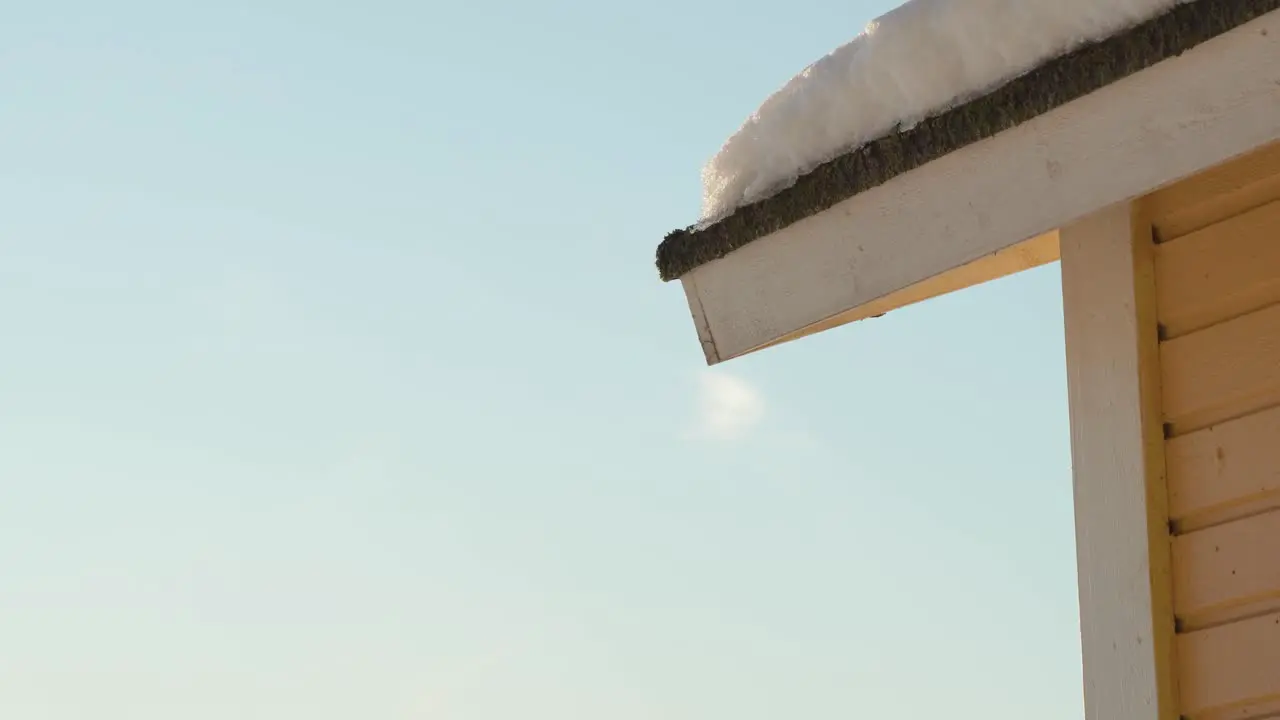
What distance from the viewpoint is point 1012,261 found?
2.36m

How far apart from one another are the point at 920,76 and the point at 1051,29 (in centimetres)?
17

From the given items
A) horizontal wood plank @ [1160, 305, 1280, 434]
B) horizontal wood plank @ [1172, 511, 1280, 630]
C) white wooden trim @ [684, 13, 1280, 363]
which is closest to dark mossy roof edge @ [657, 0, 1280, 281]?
white wooden trim @ [684, 13, 1280, 363]

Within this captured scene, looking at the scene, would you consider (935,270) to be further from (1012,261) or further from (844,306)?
(1012,261)

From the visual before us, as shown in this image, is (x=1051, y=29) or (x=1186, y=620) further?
(x=1186, y=620)

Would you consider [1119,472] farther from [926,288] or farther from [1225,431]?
[926,288]

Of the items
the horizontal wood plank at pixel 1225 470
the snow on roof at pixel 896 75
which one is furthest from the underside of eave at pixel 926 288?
the horizontal wood plank at pixel 1225 470

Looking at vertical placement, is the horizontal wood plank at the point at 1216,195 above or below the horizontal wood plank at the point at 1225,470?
above

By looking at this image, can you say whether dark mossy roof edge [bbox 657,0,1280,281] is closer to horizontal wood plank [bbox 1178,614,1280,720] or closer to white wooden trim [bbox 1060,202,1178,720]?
white wooden trim [bbox 1060,202,1178,720]

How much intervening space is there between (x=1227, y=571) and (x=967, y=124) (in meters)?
0.60

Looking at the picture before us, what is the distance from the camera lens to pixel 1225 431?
1942 mm

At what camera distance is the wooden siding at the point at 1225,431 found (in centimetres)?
187

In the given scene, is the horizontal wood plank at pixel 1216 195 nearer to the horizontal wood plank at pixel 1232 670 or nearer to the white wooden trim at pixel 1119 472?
the white wooden trim at pixel 1119 472

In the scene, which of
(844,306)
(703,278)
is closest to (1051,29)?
(844,306)

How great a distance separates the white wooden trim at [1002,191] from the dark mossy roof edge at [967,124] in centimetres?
1
